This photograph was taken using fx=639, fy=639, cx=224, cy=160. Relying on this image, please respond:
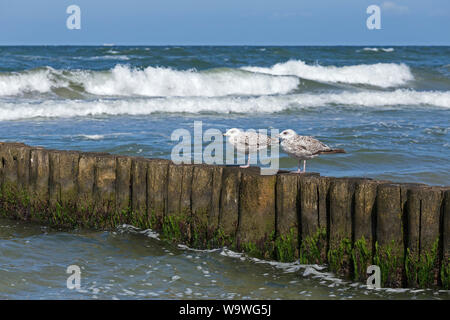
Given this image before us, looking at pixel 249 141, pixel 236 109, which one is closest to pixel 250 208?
pixel 249 141

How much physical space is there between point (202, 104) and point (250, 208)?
13.3 meters

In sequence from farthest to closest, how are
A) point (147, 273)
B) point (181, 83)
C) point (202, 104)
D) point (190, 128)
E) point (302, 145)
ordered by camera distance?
point (181, 83)
point (202, 104)
point (190, 128)
point (302, 145)
point (147, 273)

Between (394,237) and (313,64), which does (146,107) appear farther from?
(313,64)

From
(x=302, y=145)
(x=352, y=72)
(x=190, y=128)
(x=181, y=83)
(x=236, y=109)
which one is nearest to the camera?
(x=302, y=145)

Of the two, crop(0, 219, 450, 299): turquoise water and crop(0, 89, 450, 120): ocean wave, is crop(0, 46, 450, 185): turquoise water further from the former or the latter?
crop(0, 219, 450, 299): turquoise water

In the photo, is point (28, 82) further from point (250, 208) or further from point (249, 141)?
point (250, 208)

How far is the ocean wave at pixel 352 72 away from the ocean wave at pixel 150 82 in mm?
4513

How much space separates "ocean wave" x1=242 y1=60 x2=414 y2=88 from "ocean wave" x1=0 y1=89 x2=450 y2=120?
8.79 meters

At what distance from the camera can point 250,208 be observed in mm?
5680

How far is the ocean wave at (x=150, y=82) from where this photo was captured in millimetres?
22922

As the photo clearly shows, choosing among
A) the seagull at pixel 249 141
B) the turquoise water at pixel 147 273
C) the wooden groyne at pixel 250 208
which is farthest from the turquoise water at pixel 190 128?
the seagull at pixel 249 141

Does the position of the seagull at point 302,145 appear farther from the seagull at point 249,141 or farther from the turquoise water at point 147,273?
the turquoise water at point 147,273

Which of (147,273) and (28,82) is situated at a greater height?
(28,82)
